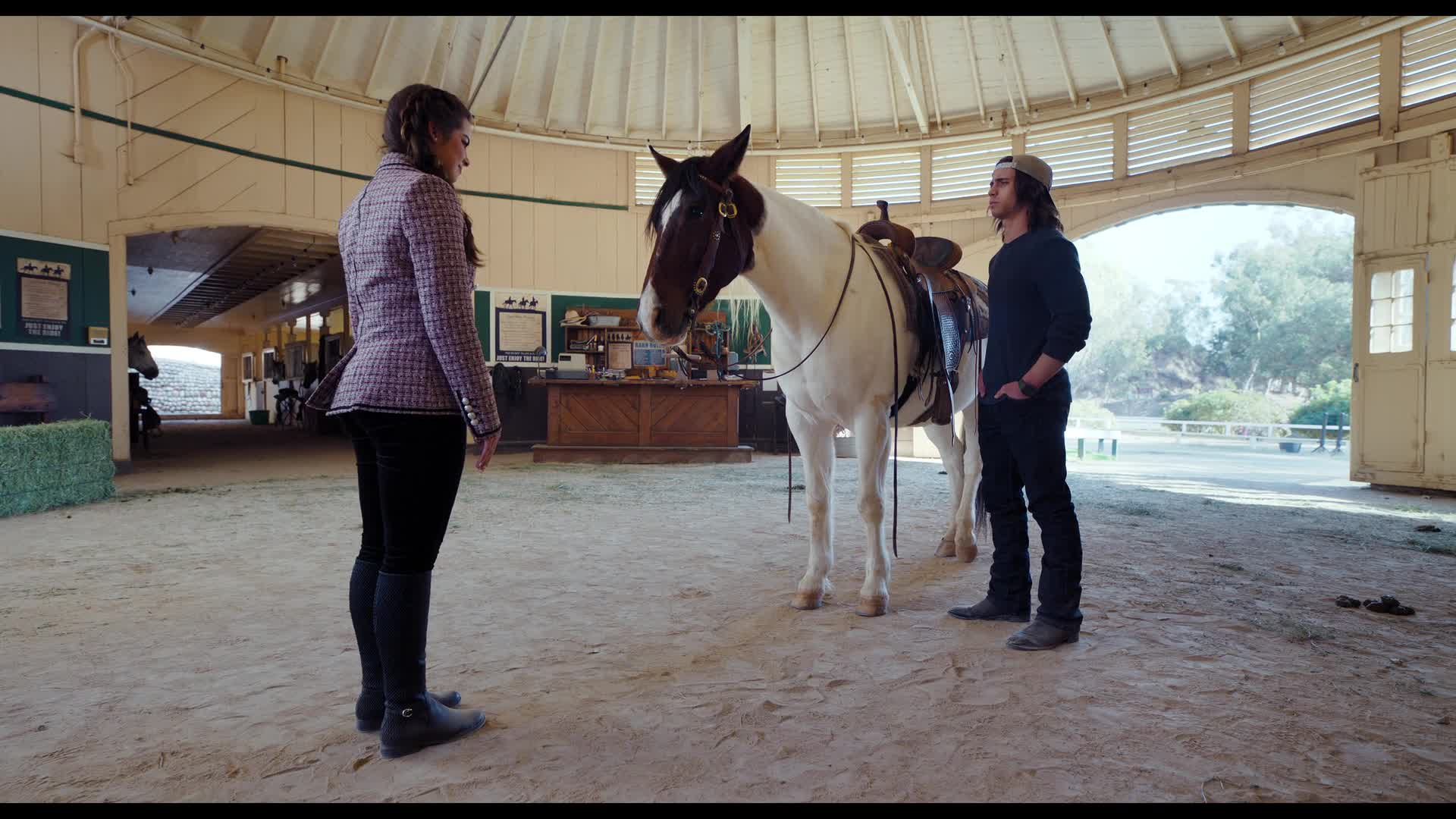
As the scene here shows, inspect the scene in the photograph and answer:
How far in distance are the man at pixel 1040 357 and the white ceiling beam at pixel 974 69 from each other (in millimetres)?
8270

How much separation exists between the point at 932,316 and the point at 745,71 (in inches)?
336

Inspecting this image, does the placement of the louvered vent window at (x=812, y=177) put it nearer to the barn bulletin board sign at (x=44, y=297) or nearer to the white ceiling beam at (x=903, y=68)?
the white ceiling beam at (x=903, y=68)

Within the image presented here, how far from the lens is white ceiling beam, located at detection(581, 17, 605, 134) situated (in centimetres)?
1025

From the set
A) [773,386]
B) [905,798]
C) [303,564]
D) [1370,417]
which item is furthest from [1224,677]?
[773,386]

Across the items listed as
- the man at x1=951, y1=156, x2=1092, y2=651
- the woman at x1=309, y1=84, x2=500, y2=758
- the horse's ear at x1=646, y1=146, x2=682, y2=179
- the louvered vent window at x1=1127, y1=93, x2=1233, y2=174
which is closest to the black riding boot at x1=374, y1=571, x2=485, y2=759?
the woman at x1=309, y1=84, x2=500, y2=758

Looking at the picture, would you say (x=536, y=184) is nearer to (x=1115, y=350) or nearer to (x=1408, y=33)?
(x=1408, y=33)

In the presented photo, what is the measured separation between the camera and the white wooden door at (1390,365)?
6.88 meters

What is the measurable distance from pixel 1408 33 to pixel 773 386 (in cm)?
789

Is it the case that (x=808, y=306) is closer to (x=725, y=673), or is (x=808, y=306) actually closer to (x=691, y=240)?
(x=691, y=240)

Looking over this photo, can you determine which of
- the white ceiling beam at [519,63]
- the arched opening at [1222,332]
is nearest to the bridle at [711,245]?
the white ceiling beam at [519,63]

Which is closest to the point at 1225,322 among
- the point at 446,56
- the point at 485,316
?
the point at 485,316

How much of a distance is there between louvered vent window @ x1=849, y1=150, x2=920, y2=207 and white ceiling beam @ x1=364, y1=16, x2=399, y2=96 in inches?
257

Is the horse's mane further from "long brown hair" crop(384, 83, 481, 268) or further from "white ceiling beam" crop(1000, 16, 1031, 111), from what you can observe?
"white ceiling beam" crop(1000, 16, 1031, 111)

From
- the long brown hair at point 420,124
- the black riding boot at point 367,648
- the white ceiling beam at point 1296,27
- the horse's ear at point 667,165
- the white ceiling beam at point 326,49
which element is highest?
the white ceiling beam at point 326,49
